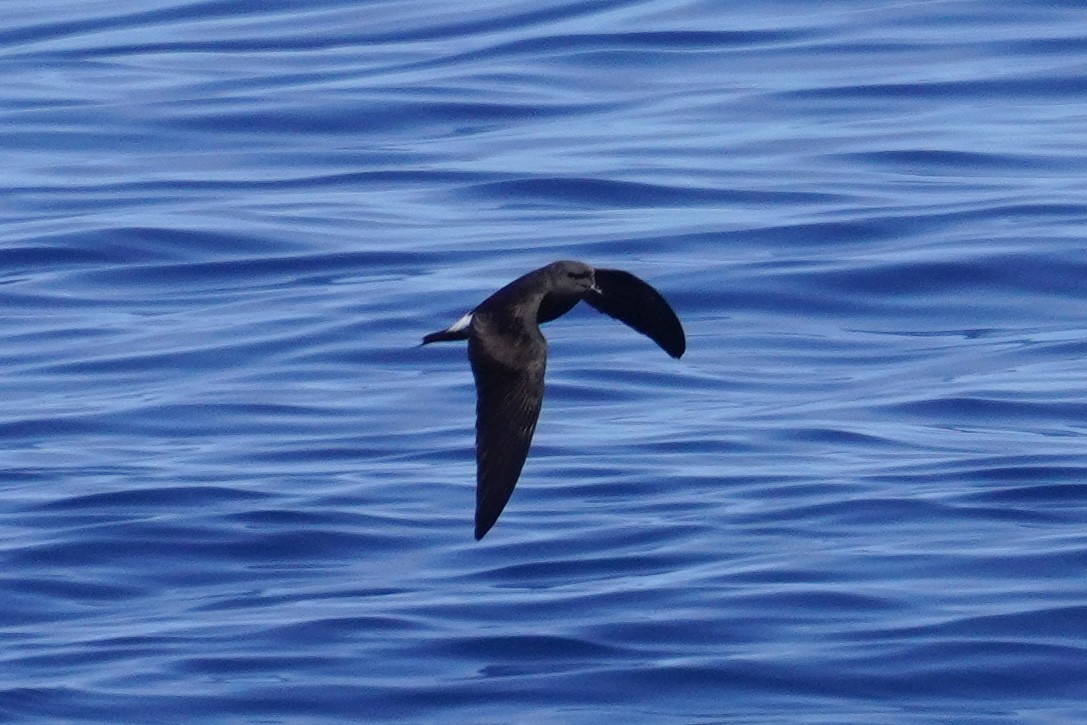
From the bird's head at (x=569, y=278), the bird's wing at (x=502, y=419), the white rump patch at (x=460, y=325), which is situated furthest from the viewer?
the bird's head at (x=569, y=278)

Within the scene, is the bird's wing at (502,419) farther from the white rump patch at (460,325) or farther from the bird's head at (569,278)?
the bird's head at (569,278)

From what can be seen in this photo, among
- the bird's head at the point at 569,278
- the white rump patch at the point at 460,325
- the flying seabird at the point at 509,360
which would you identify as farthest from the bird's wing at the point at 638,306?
the white rump patch at the point at 460,325

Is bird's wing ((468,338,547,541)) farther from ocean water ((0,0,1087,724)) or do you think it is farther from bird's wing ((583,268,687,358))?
ocean water ((0,0,1087,724))

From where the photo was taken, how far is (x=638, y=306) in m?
7.94

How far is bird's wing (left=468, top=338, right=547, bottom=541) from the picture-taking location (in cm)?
673

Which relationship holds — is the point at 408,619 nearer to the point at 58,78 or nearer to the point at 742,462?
the point at 742,462

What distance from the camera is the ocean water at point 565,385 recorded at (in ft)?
29.3

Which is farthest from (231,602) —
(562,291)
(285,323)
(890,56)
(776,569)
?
(890,56)

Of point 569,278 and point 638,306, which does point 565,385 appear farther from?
point 569,278

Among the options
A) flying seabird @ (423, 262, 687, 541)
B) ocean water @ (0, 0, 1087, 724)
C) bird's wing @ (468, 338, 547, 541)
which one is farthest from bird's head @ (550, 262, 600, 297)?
ocean water @ (0, 0, 1087, 724)

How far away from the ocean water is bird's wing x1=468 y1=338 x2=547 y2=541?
1735mm

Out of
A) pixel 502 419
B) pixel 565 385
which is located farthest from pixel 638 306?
pixel 565 385

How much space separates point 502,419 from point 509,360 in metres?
0.22

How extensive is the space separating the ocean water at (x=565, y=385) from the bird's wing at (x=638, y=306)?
1293 mm
